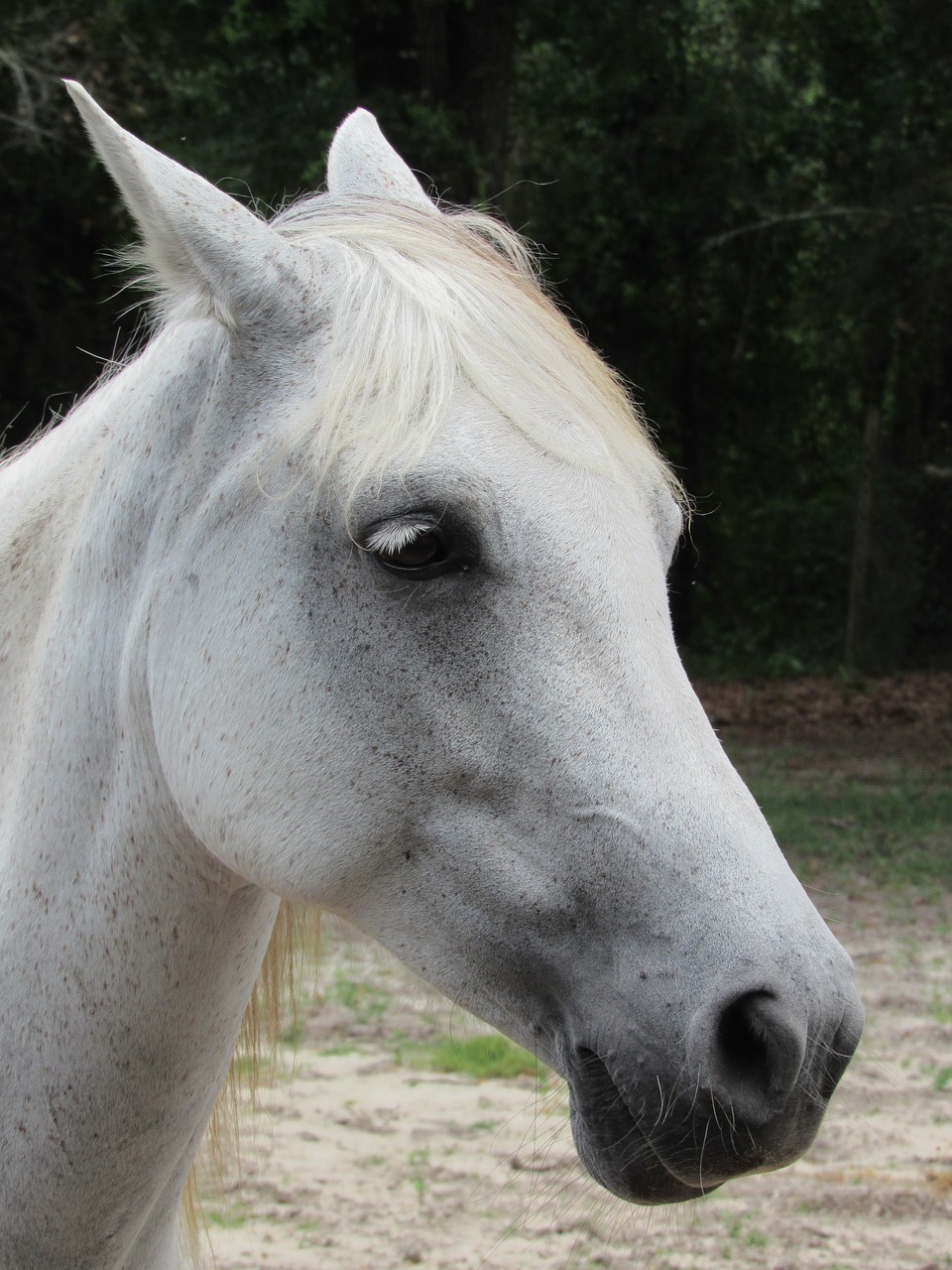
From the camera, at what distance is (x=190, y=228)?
162 cm

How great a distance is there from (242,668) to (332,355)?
430mm

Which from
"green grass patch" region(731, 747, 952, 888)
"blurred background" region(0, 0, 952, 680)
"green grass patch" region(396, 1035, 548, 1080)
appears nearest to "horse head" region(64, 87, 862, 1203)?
"green grass patch" region(396, 1035, 548, 1080)

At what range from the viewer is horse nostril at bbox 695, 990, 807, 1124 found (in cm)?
129

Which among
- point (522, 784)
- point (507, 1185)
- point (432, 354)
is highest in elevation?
point (432, 354)

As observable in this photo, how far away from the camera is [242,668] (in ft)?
5.22

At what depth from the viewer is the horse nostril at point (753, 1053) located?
4.24 ft

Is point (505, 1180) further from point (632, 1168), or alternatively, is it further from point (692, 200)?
point (692, 200)

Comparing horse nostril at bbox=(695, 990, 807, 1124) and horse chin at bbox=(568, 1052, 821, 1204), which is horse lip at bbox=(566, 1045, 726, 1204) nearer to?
horse chin at bbox=(568, 1052, 821, 1204)

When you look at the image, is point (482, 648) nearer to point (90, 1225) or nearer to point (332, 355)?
point (332, 355)

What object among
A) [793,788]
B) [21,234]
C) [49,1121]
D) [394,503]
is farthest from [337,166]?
[21,234]

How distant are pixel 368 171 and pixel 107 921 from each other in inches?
50.5

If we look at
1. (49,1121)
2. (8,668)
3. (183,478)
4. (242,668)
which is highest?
(183,478)

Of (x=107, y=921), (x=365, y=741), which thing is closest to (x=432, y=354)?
(x=365, y=741)

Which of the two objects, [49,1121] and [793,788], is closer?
[49,1121]
